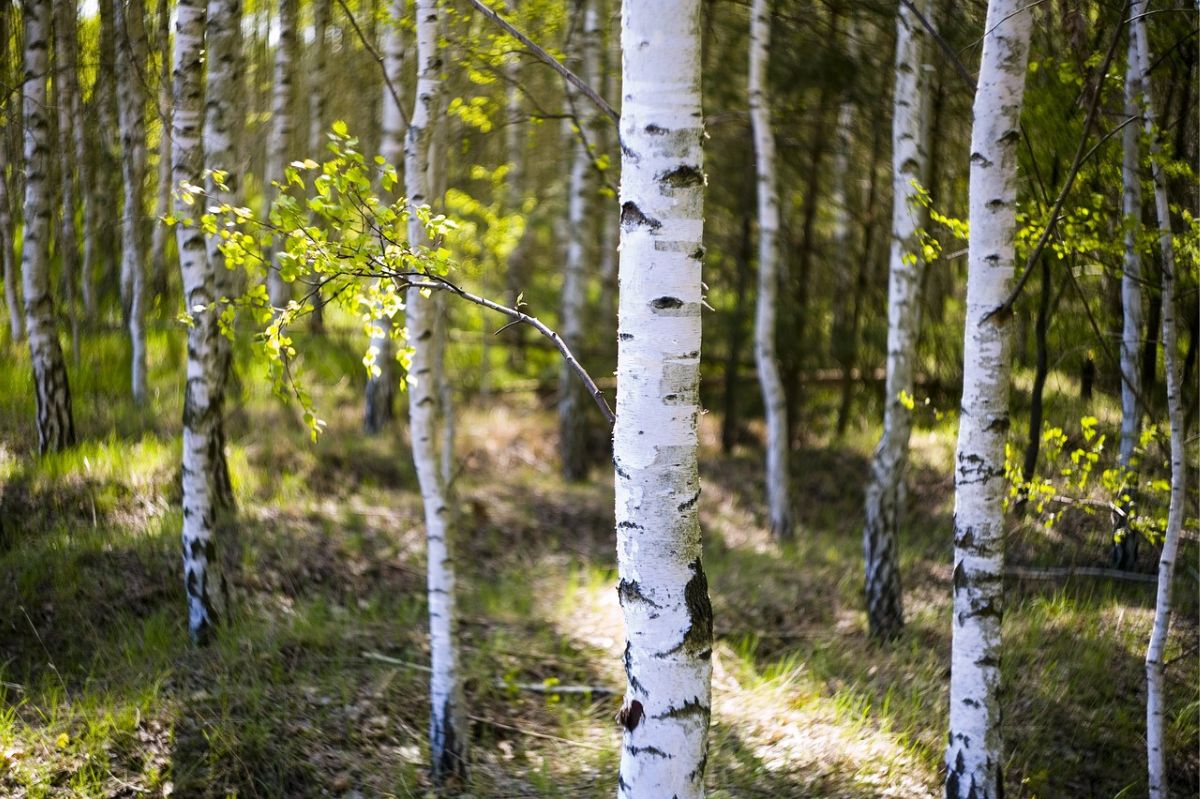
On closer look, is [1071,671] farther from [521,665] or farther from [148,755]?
[148,755]

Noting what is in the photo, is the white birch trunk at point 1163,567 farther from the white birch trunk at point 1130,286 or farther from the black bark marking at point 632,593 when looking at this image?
the black bark marking at point 632,593

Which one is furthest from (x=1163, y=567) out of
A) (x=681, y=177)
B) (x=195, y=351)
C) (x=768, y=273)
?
(x=195, y=351)

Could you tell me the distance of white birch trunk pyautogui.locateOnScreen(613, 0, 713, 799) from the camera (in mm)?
2760

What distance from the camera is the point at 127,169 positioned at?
7.62 metres

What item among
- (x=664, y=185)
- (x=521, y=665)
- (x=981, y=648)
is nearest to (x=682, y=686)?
(x=664, y=185)

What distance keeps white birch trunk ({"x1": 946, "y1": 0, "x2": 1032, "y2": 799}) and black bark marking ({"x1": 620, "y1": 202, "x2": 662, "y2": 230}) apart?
6.29 feet

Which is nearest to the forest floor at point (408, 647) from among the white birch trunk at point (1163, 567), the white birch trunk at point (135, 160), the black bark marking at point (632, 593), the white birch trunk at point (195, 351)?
the white birch trunk at point (195, 351)

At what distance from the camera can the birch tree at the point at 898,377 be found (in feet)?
21.5

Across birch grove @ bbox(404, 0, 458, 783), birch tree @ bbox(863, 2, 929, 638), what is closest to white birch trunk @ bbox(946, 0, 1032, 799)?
birch tree @ bbox(863, 2, 929, 638)

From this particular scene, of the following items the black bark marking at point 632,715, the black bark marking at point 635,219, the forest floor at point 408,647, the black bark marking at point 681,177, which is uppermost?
the black bark marking at point 681,177

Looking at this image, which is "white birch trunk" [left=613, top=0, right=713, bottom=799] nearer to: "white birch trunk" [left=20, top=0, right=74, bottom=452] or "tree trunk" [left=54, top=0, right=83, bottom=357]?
"tree trunk" [left=54, top=0, right=83, bottom=357]

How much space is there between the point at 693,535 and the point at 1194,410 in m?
4.73

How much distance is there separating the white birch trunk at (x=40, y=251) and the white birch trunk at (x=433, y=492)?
133 inches

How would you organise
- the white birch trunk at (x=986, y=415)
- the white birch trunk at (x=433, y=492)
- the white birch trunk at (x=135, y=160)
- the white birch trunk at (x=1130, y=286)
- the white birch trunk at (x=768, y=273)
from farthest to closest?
the white birch trunk at (x=768, y=273) < the white birch trunk at (x=135, y=160) < the white birch trunk at (x=1130, y=286) < the white birch trunk at (x=433, y=492) < the white birch trunk at (x=986, y=415)
